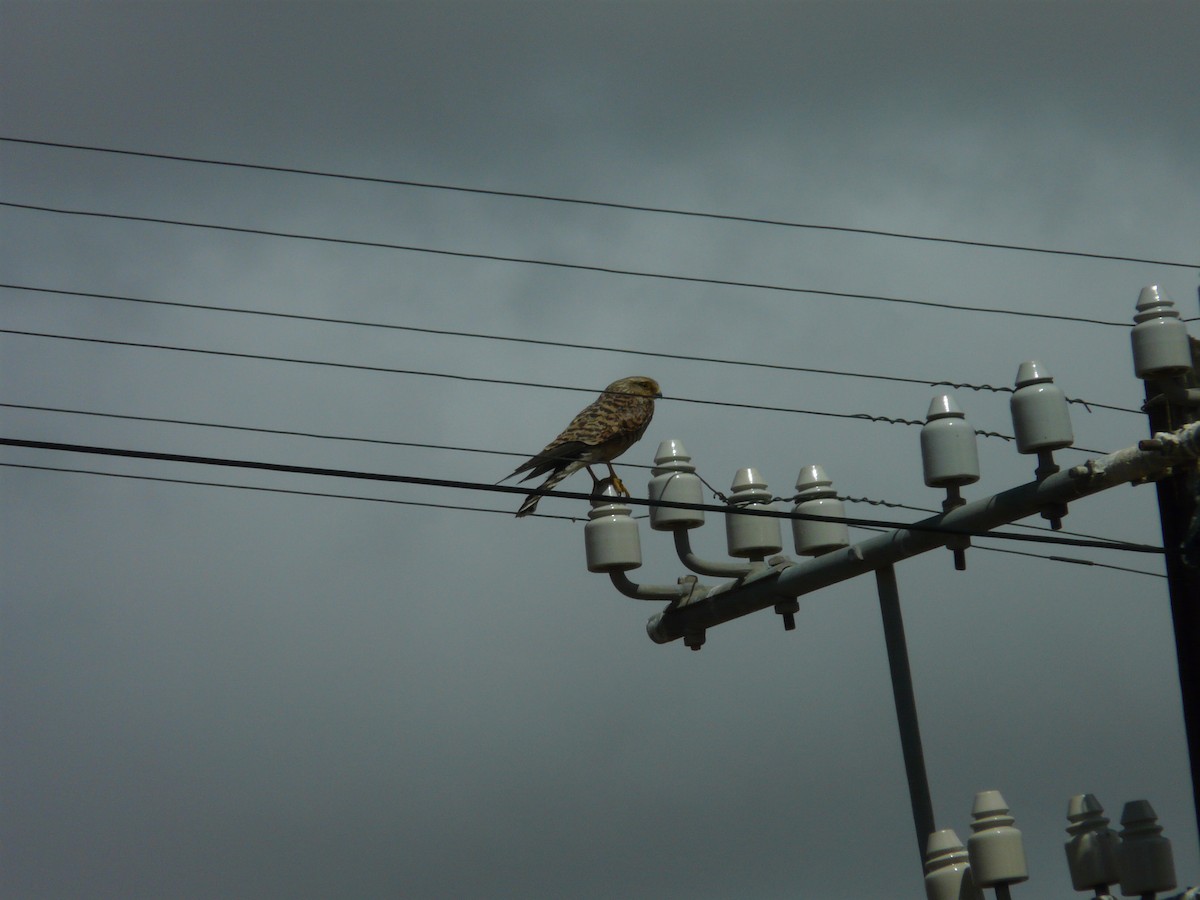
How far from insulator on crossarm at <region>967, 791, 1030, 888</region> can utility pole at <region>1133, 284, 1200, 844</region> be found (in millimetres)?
906

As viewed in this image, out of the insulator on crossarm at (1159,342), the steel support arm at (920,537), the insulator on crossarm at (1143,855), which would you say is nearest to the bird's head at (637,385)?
the steel support arm at (920,537)

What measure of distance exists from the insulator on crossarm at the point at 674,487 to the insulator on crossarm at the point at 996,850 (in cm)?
272

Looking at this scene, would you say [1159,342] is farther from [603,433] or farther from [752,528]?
[603,433]

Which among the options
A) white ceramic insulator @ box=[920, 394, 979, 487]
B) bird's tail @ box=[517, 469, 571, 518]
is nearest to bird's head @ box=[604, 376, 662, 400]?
bird's tail @ box=[517, 469, 571, 518]

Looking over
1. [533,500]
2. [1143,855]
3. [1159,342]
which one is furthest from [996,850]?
[533,500]

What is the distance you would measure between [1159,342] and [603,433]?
5.25m

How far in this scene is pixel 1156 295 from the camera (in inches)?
384

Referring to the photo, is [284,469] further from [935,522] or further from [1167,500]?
[1167,500]

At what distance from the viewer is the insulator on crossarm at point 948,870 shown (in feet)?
30.6

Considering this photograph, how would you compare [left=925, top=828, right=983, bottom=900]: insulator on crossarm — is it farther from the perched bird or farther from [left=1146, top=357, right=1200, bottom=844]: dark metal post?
the perched bird

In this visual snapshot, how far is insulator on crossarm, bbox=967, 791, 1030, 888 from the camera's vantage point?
29.9 ft

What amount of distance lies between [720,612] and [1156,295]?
332cm

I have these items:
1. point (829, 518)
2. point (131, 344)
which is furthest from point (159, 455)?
point (829, 518)

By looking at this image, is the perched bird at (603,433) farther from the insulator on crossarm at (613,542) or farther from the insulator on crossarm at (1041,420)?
the insulator on crossarm at (1041,420)
